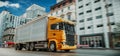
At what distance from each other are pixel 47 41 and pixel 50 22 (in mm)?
1922

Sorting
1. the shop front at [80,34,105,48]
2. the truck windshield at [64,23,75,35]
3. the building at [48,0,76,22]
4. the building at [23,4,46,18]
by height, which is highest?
the building at [23,4,46,18]

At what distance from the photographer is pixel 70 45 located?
45.2 feet

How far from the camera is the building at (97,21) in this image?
35.5 metres

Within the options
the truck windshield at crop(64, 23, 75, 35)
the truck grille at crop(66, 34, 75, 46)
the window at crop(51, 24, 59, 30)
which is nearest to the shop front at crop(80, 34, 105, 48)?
the truck windshield at crop(64, 23, 75, 35)

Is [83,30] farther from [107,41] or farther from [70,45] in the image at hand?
[70,45]

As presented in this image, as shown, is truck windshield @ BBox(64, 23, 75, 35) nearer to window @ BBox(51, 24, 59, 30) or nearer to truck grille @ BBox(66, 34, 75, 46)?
truck grille @ BBox(66, 34, 75, 46)

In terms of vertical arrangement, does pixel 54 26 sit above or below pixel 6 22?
below

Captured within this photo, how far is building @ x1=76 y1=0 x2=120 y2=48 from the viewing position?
35500mm

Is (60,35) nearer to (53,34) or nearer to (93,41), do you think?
(53,34)

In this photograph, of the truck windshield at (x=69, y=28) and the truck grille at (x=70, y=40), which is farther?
the truck windshield at (x=69, y=28)

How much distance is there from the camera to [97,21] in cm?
3881

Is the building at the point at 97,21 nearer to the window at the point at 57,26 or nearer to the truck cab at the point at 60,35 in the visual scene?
the truck cab at the point at 60,35

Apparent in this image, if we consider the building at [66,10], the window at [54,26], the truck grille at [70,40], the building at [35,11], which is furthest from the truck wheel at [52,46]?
the building at [35,11]

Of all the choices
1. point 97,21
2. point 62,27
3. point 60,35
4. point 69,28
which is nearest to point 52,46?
point 60,35
